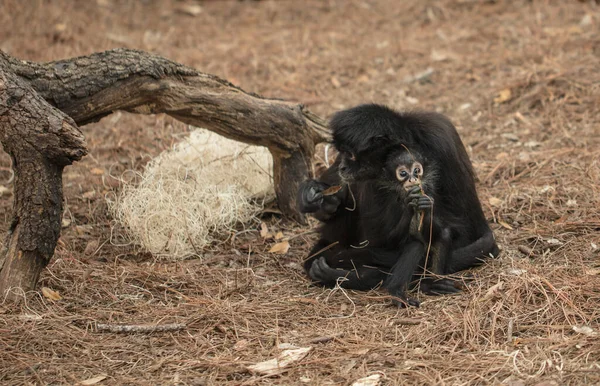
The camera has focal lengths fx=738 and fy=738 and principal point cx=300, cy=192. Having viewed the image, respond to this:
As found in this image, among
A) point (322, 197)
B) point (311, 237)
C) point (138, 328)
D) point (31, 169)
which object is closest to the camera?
point (138, 328)

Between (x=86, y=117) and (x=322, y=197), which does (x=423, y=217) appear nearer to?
(x=322, y=197)

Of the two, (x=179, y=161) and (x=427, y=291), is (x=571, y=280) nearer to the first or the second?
(x=427, y=291)

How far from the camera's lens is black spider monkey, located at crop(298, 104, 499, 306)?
5016 millimetres

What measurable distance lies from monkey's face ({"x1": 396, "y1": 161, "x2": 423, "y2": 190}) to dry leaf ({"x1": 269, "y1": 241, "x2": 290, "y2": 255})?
1.51 m

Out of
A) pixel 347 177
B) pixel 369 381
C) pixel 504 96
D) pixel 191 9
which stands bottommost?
pixel 369 381

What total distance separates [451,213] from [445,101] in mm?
3960

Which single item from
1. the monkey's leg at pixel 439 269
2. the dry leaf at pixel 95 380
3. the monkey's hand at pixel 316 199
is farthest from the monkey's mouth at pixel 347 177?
the dry leaf at pixel 95 380

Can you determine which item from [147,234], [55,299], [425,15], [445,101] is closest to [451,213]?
[147,234]

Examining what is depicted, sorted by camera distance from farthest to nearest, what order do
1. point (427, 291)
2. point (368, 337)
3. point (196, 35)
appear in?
point (196, 35), point (427, 291), point (368, 337)

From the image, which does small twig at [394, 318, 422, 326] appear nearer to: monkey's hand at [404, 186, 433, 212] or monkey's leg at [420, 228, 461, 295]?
monkey's leg at [420, 228, 461, 295]

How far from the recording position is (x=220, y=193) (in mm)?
6539

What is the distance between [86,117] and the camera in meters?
5.30

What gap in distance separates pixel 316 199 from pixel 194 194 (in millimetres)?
1451

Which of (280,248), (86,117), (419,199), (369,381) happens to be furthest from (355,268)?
(86,117)
